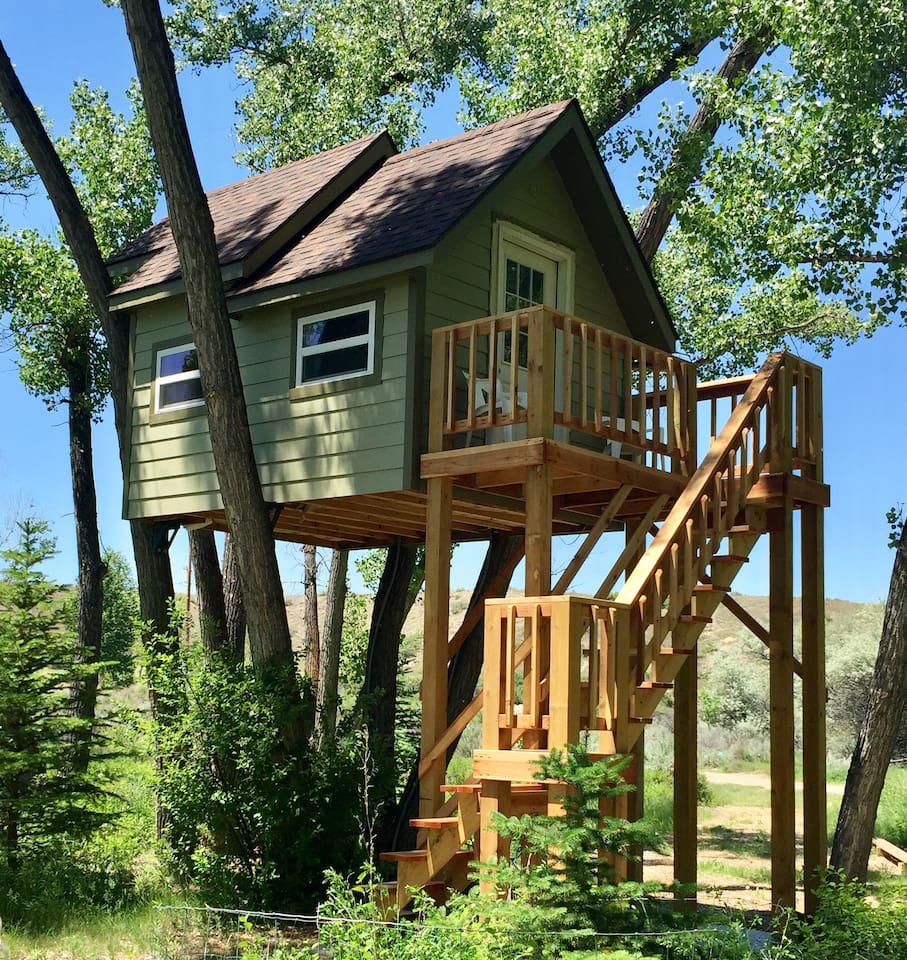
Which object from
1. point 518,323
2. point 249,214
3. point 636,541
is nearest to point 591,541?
point 636,541

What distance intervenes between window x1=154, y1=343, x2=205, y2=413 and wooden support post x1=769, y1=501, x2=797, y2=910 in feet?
20.0

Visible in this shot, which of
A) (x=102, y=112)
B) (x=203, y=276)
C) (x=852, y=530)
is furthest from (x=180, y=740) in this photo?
(x=852, y=530)

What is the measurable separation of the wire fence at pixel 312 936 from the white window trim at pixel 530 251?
237 inches

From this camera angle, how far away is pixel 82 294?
20312 mm

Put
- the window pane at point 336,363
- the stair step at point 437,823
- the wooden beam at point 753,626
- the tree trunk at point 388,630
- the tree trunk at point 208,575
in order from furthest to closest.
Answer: the tree trunk at point 388,630
the tree trunk at point 208,575
the window pane at point 336,363
the wooden beam at point 753,626
the stair step at point 437,823

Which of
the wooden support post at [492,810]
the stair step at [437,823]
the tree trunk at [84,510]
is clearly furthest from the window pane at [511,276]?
the tree trunk at [84,510]

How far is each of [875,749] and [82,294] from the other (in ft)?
47.9

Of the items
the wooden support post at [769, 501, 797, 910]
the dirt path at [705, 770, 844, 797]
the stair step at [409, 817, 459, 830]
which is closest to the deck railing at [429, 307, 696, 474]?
the wooden support post at [769, 501, 797, 910]

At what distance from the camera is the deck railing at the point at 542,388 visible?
952cm

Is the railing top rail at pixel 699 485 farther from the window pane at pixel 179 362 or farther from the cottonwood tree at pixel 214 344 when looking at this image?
the window pane at pixel 179 362

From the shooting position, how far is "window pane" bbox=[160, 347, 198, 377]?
12898 mm

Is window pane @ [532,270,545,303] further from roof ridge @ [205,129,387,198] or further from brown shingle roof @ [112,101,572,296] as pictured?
roof ridge @ [205,129,387,198]

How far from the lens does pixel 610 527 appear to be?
44.0 ft

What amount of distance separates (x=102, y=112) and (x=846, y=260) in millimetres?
13855
